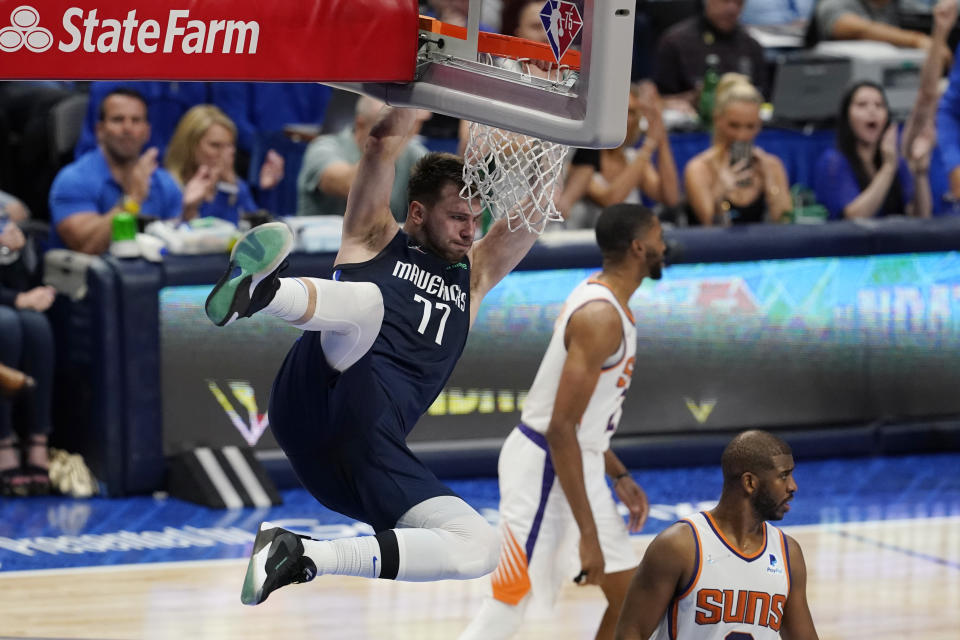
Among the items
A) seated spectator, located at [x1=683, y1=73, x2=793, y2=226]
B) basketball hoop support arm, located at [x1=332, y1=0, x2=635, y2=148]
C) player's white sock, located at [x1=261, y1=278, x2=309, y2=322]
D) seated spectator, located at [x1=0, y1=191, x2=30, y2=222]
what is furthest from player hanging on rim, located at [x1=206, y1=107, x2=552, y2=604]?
seated spectator, located at [x1=683, y1=73, x2=793, y2=226]

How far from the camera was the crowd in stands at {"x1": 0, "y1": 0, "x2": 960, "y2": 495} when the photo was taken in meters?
9.17

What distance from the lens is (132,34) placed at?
449 centimetres

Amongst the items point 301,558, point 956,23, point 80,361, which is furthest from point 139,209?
point 956,23

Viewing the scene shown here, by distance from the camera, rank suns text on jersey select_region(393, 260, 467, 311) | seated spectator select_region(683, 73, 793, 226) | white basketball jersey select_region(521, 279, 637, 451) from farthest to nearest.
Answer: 1. seated spectator select_region(683, 73, 793, 226)
2. white basketball jersey select_region(521, 279, 637, 451)
3. suns text on jersey select_region(393, 260, 467, 311)

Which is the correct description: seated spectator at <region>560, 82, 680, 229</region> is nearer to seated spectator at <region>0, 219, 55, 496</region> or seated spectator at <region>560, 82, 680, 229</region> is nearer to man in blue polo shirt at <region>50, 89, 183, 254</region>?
man in blue polo shirt at <region>50, 89, 183, 254</region>

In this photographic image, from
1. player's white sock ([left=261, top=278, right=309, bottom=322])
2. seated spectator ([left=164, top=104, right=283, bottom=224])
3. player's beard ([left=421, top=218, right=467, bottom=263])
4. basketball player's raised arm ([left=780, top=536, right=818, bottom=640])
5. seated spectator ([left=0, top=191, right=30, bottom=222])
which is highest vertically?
player's beard ([left=421, top=218, right=467, bottom=263])

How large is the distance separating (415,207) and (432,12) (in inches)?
229

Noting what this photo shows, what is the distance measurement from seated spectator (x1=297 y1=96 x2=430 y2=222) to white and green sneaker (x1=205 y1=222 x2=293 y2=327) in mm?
4728

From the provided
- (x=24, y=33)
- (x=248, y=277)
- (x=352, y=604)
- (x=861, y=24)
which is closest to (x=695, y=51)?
(x=861, y=24)

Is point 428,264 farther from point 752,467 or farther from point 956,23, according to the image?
point 956,23

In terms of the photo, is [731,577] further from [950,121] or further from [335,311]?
[950,121]

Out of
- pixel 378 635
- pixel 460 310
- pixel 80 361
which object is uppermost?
pixel 460 310

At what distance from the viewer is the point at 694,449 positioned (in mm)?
10117

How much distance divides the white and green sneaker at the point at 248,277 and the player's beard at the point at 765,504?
163 cm
